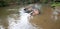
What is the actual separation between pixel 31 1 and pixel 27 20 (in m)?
3.91

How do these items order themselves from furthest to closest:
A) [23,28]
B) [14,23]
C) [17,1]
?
[17,1], [14,23], [23,28]

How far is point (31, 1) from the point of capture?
10.5 m

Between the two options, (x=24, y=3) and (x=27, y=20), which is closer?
(x=27, y=20)

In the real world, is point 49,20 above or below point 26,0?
below

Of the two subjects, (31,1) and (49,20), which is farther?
(31,1)

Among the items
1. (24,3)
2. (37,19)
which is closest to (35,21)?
(37,19)

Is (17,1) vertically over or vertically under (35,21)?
over

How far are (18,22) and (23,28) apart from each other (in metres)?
0.80

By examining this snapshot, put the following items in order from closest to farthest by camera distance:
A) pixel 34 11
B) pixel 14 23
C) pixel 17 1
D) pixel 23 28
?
pixel 23 28
pixel 14 23
pixel 34 11
pixel 17 1

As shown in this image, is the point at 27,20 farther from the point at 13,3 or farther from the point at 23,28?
the point at 13,3

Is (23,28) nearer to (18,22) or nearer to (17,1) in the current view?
(18,22)

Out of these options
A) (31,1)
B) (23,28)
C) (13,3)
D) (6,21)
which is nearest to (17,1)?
(13,3)

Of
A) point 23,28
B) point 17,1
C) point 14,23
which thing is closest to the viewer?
point 23,28

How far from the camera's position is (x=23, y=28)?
5.82 meters
